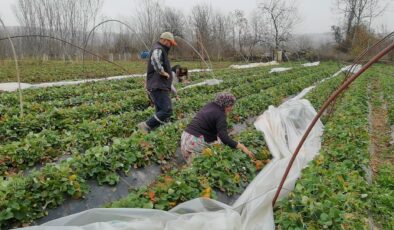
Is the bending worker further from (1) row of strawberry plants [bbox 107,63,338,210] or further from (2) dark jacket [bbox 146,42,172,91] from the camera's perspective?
(2) dark jacket [bbox 146,42,172,91]

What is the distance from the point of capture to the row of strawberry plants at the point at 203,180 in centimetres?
376

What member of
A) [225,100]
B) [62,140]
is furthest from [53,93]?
[225,100]

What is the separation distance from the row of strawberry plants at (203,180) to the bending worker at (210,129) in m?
0.18

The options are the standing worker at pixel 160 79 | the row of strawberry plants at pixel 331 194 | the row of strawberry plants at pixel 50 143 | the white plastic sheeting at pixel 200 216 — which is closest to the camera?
the white plastic sheeting at pixel 200 216

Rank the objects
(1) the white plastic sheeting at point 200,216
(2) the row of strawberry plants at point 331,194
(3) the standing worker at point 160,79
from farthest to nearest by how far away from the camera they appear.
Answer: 1. (3) the standing worker at point 160,79
2. (2) the row of strawberry plants at point 331,194
3. (1) the white plastic sheeting at point 200,216

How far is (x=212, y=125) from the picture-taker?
17.8ft

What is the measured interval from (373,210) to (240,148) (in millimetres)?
1959

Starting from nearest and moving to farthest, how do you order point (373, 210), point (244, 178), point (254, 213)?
point (254, 213) < point (373, 210) < point (244, 178)

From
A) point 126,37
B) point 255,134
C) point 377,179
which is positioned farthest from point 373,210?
point 126,37

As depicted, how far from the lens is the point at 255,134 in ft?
21.1

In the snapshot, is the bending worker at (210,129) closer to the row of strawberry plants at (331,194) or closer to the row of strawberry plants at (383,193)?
the row of strawberry plants at (331,194)

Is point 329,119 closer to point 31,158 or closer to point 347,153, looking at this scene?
point 347,153

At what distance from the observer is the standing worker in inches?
268

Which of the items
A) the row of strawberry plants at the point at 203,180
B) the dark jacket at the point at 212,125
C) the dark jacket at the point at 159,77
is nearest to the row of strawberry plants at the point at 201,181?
the row of strawberry plants at the point at 203,180
